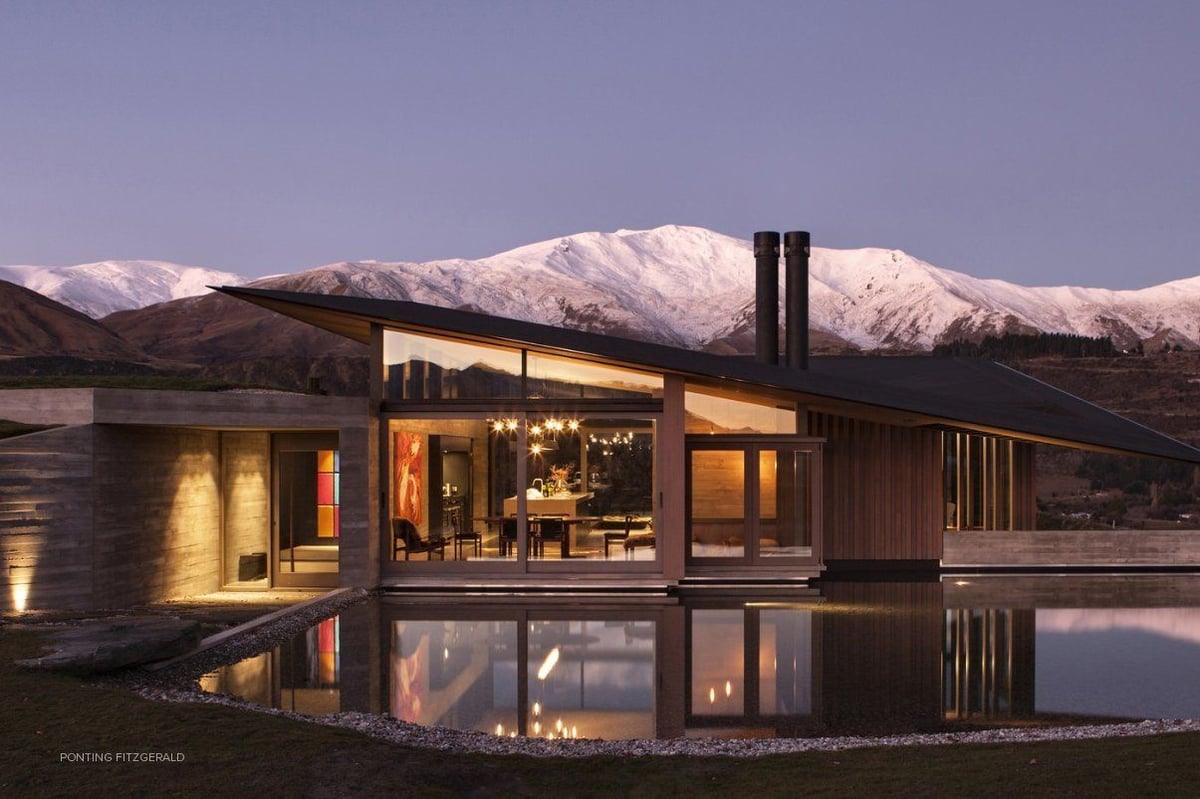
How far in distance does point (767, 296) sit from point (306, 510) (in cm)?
826

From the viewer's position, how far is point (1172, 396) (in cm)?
4606

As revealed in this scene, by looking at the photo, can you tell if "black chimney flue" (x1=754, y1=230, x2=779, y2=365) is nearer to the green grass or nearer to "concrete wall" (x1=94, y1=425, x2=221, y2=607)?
"concrete wall" (x1=94, y1=425, x2=221, y2=607)

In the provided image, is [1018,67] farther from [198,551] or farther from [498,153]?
[498,153]

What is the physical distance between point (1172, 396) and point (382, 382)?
141 feet

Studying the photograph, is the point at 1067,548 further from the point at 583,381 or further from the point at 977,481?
the point at 583,381

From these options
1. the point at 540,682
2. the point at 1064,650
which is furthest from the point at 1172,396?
Result: the point at 540,682

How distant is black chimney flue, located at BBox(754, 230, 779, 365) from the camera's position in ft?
57.8

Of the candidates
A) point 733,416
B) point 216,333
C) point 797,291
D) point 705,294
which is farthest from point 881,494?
point 705,294

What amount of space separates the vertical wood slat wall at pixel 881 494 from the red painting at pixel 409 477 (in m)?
5.81

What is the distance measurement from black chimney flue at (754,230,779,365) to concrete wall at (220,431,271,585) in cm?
807

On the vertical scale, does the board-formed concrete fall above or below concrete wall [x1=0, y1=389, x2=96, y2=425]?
below

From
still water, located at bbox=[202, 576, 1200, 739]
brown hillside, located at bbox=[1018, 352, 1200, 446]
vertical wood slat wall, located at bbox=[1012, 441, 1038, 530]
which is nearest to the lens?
still water, located at bbox=[202, 576, 1200, 739]

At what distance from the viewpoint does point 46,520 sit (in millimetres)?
11086

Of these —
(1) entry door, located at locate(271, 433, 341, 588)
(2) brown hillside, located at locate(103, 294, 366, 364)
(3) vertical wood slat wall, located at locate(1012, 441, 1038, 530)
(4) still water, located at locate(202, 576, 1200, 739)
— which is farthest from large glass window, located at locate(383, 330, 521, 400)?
(2) brown hillside, located at locate(103, 294, 366, 364)
